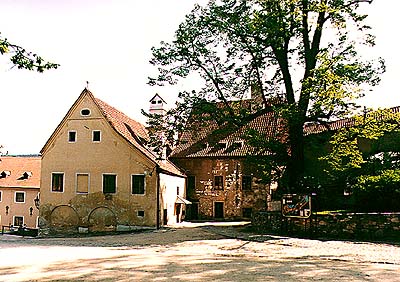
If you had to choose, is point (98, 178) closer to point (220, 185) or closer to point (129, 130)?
point (129, 130)

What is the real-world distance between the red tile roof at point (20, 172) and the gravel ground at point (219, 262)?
89.6 ft

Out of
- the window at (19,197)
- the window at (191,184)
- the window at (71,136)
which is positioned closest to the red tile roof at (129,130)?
the window at (191,184)

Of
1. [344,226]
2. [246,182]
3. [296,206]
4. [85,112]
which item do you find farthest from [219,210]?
[344,226]

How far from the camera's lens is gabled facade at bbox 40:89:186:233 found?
29750 mm

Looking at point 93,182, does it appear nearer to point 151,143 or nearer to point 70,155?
point 70,155

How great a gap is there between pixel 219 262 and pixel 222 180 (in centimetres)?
2274

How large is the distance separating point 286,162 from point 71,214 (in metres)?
15.7

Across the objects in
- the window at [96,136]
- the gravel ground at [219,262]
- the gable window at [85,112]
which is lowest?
the gravel ground at [219,262]

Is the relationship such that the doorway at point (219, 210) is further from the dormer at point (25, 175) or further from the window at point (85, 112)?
the dormer at point (25, 175)

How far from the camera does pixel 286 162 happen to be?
25562 millimetres

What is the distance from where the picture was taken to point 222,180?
36.2m

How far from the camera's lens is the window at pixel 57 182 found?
1235 inches

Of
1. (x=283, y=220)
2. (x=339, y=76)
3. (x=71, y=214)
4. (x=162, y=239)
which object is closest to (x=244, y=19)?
(x=339, y=76)

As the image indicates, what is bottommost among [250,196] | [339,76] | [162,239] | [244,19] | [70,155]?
[162,239]
